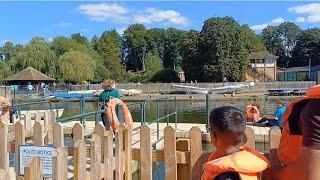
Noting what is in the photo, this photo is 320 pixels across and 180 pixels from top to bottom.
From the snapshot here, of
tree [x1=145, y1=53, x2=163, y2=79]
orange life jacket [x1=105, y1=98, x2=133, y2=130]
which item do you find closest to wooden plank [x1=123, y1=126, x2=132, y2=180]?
orange life jacket [x1=105, y1=98, x2=133, y2=130]

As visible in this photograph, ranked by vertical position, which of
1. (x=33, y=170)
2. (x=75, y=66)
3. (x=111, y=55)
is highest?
(x=111, y=55)

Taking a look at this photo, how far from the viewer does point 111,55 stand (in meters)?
90.3

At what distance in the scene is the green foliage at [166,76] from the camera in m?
77.9

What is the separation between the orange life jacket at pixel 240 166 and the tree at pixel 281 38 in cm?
11694

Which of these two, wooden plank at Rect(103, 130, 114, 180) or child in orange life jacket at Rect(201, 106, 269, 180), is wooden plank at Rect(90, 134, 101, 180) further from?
Result: child in orange life jacket at Rect(201, 106, 269, 180)

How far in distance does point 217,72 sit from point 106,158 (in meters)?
62.5

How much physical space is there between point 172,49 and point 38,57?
137 ft

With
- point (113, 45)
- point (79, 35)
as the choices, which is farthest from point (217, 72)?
point (79, 35)

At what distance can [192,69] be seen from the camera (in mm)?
70125

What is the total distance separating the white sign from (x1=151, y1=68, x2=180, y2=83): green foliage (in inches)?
2850

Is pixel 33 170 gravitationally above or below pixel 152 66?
below

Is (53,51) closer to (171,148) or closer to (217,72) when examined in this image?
(217,72)

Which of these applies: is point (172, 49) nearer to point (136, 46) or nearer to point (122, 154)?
point (136, 46)

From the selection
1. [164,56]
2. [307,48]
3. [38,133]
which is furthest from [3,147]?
[307,48]
